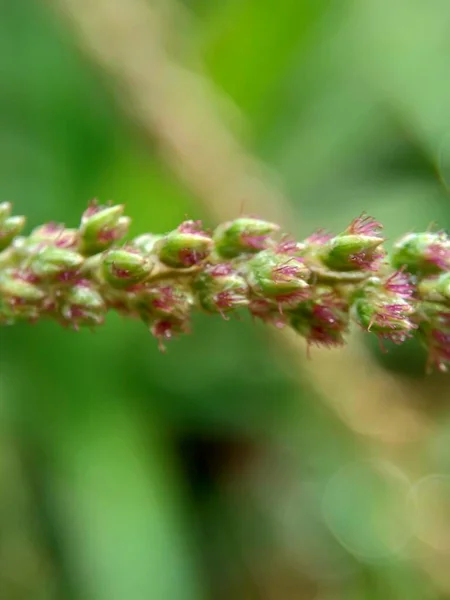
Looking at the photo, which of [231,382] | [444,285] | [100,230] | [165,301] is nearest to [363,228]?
[444,285]

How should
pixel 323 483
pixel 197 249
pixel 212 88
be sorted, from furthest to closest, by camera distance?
pixel 212 88 < pixel 323 483 < pixel 197 249

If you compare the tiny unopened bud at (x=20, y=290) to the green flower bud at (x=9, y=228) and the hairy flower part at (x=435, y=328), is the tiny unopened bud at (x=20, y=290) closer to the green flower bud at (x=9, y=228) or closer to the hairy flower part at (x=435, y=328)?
the green flower bud at (x=9, y=228)

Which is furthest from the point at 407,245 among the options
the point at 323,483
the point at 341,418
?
the point at 323,483

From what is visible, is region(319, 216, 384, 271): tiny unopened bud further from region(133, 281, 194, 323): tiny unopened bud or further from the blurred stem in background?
the blurred stem in background

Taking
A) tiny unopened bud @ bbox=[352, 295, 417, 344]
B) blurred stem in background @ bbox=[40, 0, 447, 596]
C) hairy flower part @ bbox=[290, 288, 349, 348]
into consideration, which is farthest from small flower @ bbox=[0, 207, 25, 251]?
blurred stem in background @ bbox=[40, 0, 447, 596]

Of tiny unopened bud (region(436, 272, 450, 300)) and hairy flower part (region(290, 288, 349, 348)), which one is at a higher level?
tiny unopened bud (region(436, 272, 450, 300))

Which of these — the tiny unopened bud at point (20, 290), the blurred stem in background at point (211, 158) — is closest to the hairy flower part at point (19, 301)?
the tiny unopened bud at point (20, 290)

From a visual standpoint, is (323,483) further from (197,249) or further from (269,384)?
(197,249)
